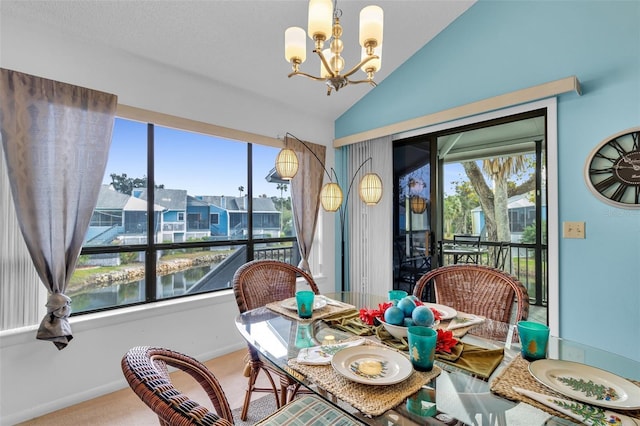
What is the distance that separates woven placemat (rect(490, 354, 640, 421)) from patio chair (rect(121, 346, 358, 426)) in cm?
50

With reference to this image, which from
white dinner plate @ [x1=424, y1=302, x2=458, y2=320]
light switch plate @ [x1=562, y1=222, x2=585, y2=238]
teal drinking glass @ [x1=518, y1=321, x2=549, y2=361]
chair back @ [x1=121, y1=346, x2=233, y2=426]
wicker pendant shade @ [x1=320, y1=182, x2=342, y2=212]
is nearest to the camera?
chair back @ [x1=121, y1=346, x2=233, y2=426]

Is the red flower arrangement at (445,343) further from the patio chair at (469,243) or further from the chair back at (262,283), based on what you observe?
the patio chair at (469,243)

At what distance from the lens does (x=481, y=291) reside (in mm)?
1830

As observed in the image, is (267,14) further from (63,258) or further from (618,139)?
(618,139)

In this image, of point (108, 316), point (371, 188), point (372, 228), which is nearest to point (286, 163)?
point (371, 188)

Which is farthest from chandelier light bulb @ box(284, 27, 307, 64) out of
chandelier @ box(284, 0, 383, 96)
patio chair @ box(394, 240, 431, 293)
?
patio chair @ box(394, 240, 431, 293)

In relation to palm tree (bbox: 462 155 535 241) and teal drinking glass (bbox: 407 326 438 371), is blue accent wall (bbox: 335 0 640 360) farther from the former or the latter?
teal drinking glass (bbox: 407 326 438 371)

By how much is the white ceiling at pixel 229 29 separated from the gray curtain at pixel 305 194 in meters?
0.64

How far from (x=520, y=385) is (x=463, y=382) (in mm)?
161

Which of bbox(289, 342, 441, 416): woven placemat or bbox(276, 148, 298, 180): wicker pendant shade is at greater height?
bbox(276, 148, 298, 180): wicker pendant shade

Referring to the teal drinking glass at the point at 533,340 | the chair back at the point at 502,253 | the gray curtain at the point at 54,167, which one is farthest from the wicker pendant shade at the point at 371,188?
the chair back at the point at 502,253

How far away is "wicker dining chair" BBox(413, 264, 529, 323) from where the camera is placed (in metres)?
1.70

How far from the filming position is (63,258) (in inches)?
79.7

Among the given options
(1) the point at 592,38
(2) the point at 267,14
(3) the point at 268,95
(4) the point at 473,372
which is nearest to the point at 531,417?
(4) the point at 473,372
